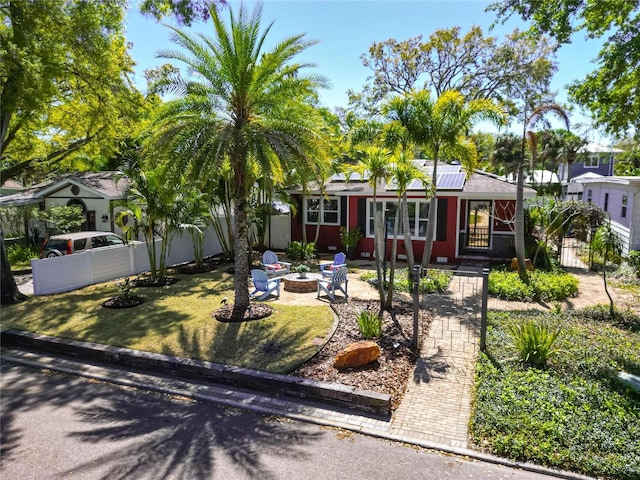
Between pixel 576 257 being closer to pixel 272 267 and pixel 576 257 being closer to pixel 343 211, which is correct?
pixel 343 211

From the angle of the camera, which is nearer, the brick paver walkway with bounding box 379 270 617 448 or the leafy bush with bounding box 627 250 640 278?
the brick paver walkway with bounding box 379 270 617 448

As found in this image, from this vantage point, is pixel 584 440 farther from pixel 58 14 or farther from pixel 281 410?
pixel 58 14

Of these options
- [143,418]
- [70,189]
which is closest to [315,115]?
[143,418]

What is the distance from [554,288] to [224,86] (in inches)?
397

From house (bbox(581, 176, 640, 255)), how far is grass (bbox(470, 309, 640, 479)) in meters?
10.4

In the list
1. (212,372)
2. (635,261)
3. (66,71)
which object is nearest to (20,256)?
(66,71)

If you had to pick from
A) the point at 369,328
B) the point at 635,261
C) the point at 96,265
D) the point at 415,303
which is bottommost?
the point at 369,328

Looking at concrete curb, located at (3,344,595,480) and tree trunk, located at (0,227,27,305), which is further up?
tree trunk, located at (0,227,27,305)

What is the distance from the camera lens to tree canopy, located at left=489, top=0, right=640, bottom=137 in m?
10.3

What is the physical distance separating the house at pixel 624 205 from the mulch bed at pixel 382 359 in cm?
1152

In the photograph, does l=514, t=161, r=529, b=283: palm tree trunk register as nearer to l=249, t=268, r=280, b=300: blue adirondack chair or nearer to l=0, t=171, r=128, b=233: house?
l=249, t=268, r=280, b=300: blue adirondack chair

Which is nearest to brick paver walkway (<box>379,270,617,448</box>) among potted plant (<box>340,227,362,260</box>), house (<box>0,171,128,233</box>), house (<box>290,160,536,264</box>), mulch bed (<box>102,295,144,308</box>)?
house (<box>290,160,536,264</box>)

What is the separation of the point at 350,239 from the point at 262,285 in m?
6.80

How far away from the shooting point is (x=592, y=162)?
140ft
